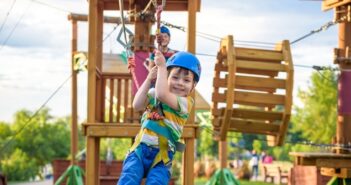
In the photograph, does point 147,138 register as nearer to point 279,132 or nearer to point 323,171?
point 323,171

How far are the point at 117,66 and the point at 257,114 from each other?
6742mm

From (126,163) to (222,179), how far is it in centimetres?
→ 1249

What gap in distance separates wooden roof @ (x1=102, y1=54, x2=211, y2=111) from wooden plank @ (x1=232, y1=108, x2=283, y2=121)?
183 inches

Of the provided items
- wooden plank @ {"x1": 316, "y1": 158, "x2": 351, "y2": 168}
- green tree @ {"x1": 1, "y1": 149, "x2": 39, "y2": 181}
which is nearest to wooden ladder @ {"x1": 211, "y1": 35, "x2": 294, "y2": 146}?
wooden plank @ {"x1": 316, "y1": 158, "x2": 351, "y2": 168}

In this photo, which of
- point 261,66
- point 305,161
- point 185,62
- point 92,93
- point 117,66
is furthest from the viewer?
point 117,66

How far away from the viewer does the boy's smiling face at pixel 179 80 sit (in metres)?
4.53

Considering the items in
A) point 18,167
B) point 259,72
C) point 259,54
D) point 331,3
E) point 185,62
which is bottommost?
point 18,167

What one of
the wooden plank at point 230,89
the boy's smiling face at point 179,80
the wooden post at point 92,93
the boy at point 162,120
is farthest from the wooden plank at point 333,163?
the boy's smiling face at point 179,80

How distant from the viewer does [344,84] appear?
11961mm

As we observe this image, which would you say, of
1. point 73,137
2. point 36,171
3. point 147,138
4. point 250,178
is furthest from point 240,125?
point 36,171

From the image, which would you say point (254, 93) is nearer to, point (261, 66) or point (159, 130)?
point (261, 66)

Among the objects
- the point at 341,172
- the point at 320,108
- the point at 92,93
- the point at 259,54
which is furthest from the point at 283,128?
the point at 320,108

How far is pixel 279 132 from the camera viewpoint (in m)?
12.5

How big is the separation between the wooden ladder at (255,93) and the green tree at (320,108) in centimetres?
2248
